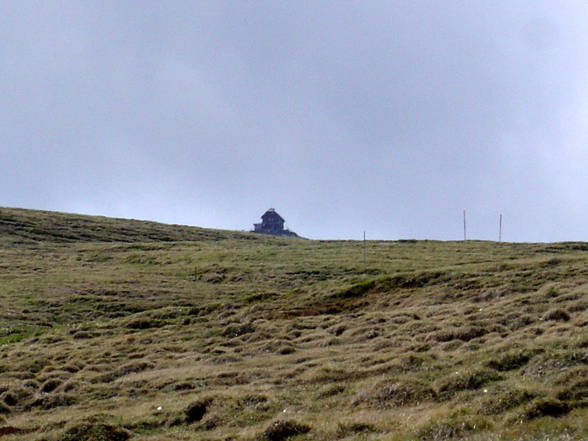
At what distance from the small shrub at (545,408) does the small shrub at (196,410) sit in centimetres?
884

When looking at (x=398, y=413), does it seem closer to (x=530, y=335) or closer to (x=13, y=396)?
(x=530, y=335)

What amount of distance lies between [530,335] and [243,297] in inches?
966

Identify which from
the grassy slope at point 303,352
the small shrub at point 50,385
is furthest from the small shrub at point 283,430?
the small shrub at point 50,385

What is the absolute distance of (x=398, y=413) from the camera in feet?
54.4

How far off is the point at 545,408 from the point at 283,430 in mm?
5824

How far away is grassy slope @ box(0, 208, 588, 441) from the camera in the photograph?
16.1m

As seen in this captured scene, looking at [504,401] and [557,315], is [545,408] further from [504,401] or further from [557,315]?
[557,315]

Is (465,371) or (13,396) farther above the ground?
(465,371)

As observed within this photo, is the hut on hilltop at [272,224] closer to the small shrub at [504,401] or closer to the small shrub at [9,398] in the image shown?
the small shrub at [9,398]

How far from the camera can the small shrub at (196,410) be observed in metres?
19.1

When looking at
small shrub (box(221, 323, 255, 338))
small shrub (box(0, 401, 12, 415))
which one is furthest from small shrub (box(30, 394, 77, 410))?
small shrub (box(221, 323, 255, 338))

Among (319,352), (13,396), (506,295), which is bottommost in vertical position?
(13,396)

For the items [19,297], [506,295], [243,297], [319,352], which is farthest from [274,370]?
[19,297]

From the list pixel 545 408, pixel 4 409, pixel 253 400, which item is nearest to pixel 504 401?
pixel 545 408
